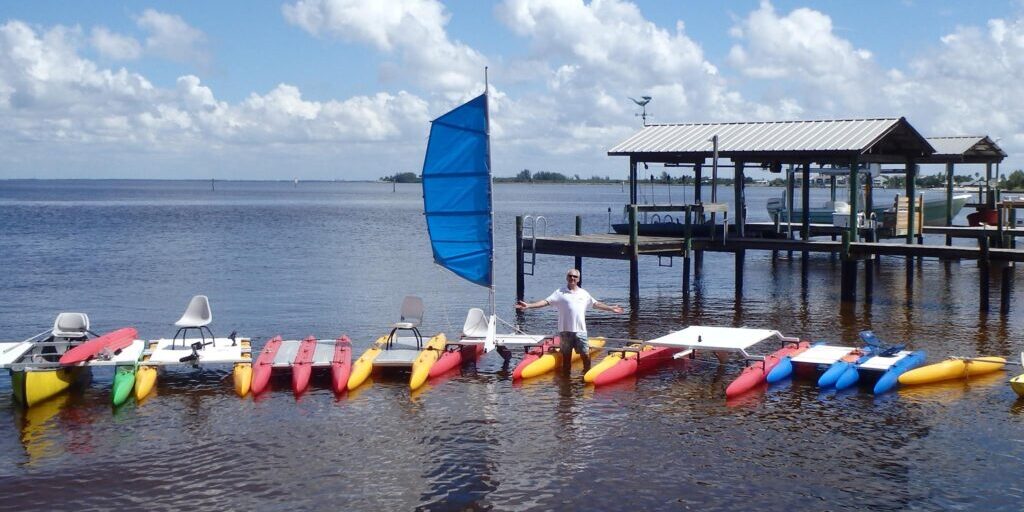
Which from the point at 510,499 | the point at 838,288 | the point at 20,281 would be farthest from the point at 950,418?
the point at 20,281

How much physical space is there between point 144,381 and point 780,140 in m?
20.0

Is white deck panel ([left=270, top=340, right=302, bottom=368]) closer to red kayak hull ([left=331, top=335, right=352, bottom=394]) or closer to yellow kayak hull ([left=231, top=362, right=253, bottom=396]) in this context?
yellow kayak hull ([left=231, top=362, right=253, bottom=396])

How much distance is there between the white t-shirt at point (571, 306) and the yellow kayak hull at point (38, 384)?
8.88 meters

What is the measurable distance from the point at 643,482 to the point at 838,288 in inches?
949

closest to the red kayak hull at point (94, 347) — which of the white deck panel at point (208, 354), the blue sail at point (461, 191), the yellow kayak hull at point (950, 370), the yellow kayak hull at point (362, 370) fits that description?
the white deck panel at point (208, 354)

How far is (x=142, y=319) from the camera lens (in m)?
29.0

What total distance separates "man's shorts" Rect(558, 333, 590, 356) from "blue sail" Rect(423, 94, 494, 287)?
8.53ft

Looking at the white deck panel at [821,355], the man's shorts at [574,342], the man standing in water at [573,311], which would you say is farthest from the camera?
the white deck panel at [821,355]

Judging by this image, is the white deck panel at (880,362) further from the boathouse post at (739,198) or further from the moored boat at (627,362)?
the boathouse post at (739,198)

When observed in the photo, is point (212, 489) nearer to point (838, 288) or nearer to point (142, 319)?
point (142, 319)

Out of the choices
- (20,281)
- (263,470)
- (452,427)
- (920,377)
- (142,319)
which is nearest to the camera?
(263,470)

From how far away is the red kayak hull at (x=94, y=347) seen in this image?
693 inches

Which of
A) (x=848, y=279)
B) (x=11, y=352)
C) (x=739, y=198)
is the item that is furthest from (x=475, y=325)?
(x=848, y=279)

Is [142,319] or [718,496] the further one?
[142,319]
